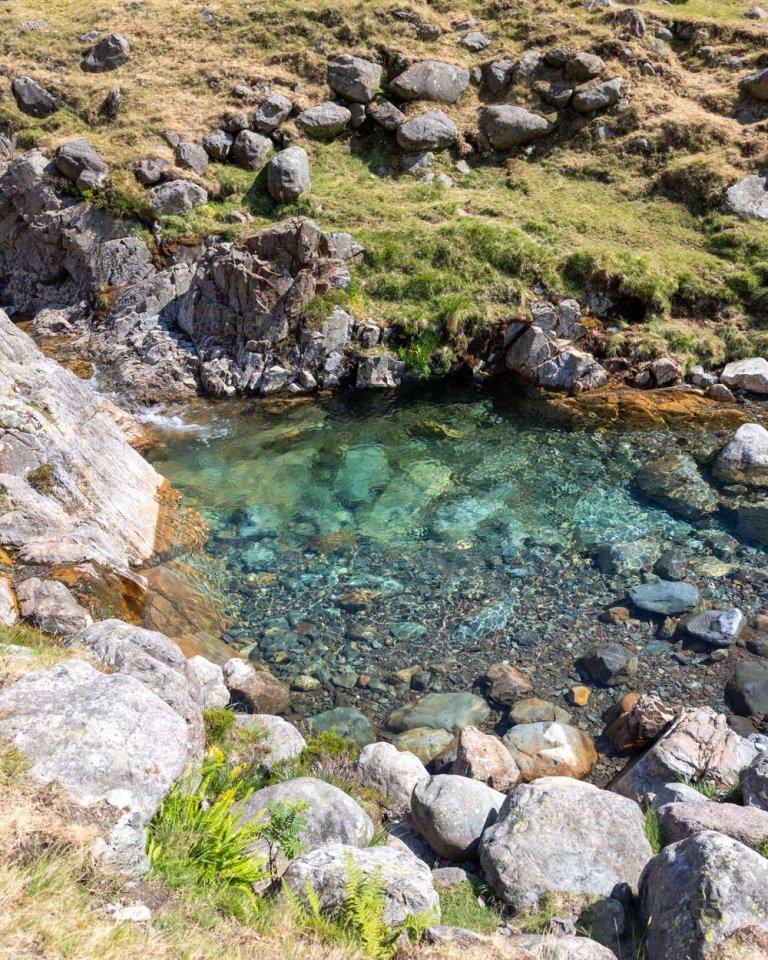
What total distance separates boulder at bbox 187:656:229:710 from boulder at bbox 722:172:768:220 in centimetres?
2174

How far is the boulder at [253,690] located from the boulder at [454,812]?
2581 millimetres

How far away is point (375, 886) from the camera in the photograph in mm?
4621

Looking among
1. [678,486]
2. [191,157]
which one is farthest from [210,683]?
[191,157]

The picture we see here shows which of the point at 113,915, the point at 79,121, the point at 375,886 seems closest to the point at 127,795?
the point at 113,915

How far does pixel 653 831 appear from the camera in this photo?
6.25 meters

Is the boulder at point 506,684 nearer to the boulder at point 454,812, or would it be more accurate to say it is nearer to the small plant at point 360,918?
the boulder at point 454,812

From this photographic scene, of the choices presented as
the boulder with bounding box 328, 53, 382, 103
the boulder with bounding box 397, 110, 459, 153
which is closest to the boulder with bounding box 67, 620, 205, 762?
the boulder with bounding box 397, 110, 459, 153

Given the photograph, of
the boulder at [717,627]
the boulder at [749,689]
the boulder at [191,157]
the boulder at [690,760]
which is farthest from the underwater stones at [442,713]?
the boulder at [191,157]

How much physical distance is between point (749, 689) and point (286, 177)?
20331 millimetres

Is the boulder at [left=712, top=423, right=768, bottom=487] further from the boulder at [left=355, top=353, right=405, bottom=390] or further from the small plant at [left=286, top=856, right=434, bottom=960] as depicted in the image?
the small plant at [left=286, top=856, right=434, bottom=960]

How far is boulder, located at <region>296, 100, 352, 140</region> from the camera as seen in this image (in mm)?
25672

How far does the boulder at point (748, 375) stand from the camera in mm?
17156

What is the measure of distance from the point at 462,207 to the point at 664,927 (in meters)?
21.9

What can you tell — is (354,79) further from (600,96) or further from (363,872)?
(363,872)
